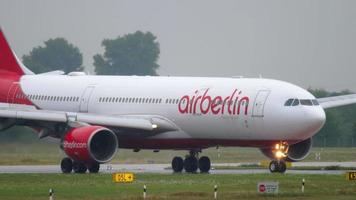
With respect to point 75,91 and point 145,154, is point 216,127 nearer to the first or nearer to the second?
point 75,91

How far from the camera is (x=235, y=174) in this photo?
57.9m

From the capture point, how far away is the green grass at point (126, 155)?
2881 inches

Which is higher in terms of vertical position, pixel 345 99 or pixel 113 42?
pixel 113 42

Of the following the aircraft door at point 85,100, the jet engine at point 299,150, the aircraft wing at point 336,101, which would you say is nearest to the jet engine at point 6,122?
the aircraft door at point 85,100

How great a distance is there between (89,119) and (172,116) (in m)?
4.23

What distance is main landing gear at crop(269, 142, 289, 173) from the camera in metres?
58.8

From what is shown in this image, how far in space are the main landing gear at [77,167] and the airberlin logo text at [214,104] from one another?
5221mm

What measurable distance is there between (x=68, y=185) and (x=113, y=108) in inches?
659

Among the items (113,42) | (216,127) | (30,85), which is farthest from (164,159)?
(113,42)

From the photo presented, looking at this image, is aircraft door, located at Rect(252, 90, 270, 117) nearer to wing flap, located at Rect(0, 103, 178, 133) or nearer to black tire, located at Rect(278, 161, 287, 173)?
black tire, located at Rect(278, 161, 287, 173)

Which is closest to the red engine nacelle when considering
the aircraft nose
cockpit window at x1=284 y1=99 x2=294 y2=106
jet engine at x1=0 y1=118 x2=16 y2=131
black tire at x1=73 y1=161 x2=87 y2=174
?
black tire at x1=73 y1=161 x2=87 y2=174

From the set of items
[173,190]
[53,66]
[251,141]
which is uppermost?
[53,66]

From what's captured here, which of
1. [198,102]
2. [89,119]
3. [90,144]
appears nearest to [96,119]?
[89,119]

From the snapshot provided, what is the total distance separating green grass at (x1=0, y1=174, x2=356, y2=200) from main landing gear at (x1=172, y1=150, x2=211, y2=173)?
520cm
